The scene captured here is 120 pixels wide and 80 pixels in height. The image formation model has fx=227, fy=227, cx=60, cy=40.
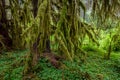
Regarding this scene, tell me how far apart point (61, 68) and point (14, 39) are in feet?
13.0

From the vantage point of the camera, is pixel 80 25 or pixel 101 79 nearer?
pixel 80 25

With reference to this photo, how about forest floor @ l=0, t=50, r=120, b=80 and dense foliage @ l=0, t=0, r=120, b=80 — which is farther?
forest floor @ l=0, t=50, r=120, b=80

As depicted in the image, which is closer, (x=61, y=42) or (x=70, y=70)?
(x=61, y=42)

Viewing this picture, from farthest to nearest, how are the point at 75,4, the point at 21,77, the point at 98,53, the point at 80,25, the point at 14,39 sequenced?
the point at 14,39 → the point at 98,53 → the point at 21,77 → the point at 80,25 → the point at 75,4

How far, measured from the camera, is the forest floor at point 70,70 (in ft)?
20.2

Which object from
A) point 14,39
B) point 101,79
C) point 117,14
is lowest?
point 101,79

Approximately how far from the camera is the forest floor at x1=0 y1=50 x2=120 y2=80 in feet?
20.2

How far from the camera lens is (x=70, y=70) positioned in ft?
21.2

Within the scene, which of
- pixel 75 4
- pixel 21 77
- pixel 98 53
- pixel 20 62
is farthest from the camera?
pixel 98 53

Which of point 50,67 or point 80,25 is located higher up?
point 80,25

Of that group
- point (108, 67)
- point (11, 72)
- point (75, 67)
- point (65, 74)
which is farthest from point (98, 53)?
point (11, 72)

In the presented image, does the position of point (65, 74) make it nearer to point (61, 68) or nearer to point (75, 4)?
point (61, 68)

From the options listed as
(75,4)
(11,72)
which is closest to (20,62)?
(11,72)

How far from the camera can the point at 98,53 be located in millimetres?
9141
